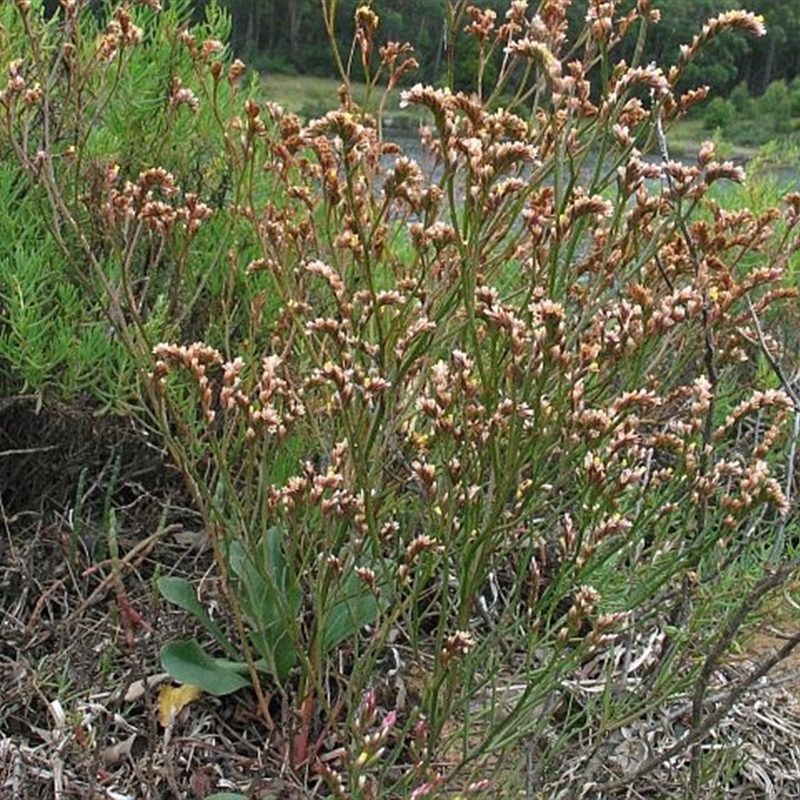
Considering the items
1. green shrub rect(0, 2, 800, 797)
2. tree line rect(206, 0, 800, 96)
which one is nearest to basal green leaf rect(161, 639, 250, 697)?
green shrub rect(0, 2, 800, 797)

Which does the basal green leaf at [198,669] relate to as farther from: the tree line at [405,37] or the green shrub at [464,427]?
the tree line at [405,37]

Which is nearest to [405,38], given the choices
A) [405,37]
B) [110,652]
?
[405,37]

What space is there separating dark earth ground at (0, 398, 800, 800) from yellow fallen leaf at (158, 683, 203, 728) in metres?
0.02

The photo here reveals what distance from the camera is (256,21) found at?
54.4ft

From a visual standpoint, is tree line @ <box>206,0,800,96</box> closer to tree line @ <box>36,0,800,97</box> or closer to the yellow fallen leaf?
tree line @ <box>36,0,800,97</box>

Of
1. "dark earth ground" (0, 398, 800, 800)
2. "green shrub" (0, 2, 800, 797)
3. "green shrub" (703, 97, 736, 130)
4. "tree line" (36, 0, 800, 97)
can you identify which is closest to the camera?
"green shrub" (0, 2, 800, 797)

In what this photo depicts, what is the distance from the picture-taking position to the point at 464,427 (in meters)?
1.53

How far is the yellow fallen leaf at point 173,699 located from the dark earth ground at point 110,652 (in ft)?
0.07

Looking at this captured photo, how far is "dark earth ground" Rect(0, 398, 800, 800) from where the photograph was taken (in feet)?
5.68

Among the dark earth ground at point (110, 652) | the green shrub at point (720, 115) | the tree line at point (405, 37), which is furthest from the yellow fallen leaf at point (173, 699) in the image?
the green shrub at point (720, 115)

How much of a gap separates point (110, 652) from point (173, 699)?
0.13m

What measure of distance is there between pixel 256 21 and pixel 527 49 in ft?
52.8

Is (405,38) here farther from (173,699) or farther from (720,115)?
(720,115)

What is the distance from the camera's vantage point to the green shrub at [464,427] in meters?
1.47
